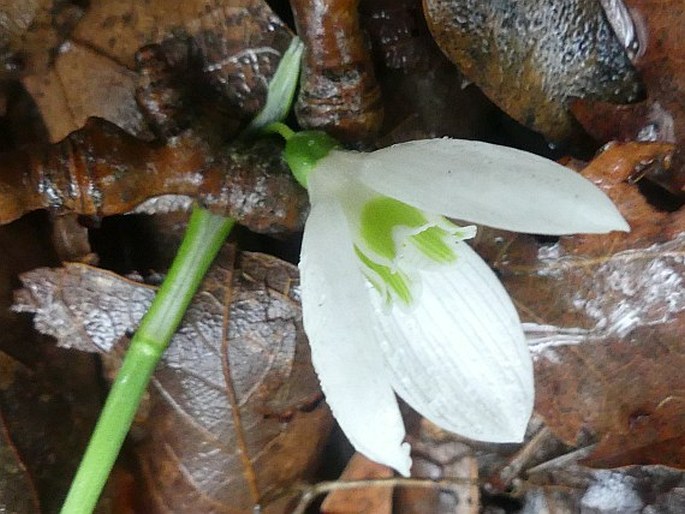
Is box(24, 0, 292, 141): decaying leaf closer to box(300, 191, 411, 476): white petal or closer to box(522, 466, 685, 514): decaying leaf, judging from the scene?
box(300, 191, 411, 476): white petal

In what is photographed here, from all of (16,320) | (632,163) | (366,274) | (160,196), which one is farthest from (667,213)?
(16,320)

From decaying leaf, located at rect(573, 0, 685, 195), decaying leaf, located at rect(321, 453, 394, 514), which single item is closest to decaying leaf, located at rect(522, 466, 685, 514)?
decaying leaf, located at rect(321, 453, 394, 514)

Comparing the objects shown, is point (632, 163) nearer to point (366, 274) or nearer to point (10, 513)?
point (366, 274)

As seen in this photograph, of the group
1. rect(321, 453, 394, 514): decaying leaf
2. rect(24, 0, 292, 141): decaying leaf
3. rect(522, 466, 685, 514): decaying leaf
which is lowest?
rect(522, 466, 685, 514): decaying leaf

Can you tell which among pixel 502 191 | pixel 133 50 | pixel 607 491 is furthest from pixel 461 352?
pixel 133 50

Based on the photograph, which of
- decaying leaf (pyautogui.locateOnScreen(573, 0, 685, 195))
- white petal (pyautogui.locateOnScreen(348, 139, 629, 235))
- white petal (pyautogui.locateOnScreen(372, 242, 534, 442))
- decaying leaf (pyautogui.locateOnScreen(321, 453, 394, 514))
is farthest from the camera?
decaying leaf (pyautogui.locateOnScreen(321, 453, 394, 514))

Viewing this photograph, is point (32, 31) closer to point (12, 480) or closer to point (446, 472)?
point (12, 480)

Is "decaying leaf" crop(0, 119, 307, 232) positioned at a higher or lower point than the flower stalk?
higher
